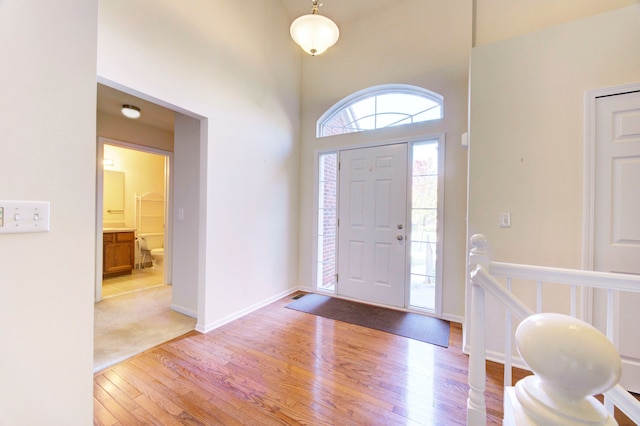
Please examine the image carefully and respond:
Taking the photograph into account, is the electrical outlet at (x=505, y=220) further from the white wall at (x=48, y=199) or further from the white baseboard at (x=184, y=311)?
the white baseboard at (x=184, y=311)

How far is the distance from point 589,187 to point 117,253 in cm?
570

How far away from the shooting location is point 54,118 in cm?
98

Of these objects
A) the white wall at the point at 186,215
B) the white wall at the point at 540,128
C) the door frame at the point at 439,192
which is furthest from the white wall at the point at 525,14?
the white wall at the point at 186,215

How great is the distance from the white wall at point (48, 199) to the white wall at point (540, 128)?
2466 mm

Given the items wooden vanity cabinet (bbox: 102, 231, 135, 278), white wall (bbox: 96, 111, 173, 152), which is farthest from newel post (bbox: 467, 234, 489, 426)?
wooden vanity cabinet (bbox: 102, 231, 135, 278)

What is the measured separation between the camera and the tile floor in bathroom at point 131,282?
141 inches

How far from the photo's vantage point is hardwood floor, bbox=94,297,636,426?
4.96ft

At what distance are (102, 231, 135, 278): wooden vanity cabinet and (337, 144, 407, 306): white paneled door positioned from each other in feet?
11.6

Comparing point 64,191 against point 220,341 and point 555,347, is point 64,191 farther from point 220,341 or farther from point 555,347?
point 220,341

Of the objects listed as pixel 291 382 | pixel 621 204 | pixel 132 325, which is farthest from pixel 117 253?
pixel 621 204

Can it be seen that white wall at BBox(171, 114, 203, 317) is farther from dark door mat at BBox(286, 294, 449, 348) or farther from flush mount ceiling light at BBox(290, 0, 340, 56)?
flush mount ceiling light at BBox(290, 0, 340, 56)

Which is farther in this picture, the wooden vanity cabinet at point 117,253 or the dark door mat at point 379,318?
the wooden vanity cabinet at point 117,253

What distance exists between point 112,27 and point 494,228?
10.3ft

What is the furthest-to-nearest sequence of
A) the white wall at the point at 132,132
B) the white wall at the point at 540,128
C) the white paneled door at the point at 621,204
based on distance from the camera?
the white wall at the point at 132,132
the white wall at the point at 540,128
the white paneled door at the point at 621,204
